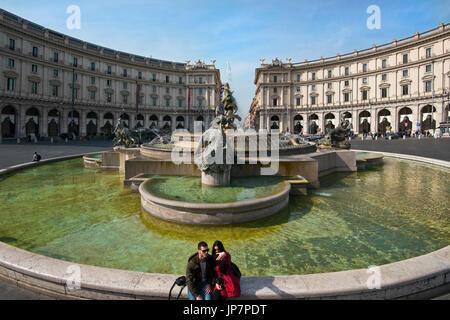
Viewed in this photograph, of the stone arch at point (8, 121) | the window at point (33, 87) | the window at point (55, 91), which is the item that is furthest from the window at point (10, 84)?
A: the window at point (55, 91)

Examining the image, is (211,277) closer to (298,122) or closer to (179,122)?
(179,122)

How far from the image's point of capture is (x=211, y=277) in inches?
128

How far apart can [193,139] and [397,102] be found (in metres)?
54.9

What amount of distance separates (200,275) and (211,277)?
0.16m

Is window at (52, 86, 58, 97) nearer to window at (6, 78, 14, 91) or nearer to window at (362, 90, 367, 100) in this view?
window at (6, 78, 14, 91)

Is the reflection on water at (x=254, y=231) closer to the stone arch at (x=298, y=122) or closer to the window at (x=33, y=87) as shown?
the window at (x=33, y=87)

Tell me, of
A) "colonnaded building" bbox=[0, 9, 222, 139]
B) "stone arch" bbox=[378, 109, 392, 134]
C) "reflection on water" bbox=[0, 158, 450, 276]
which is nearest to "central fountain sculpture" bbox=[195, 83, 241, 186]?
"reflection on water" bbox=[0, 158, 450, 276]

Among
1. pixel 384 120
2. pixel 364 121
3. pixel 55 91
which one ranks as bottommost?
pixel 384 120

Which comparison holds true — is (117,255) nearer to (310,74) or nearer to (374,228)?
(374,228)

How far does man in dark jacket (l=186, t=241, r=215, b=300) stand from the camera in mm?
3066

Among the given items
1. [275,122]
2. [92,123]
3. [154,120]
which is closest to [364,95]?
[275,122]

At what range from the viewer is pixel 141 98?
6531 cm

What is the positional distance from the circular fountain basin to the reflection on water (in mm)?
228

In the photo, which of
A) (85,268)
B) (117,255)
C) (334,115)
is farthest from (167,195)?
(334,115)
